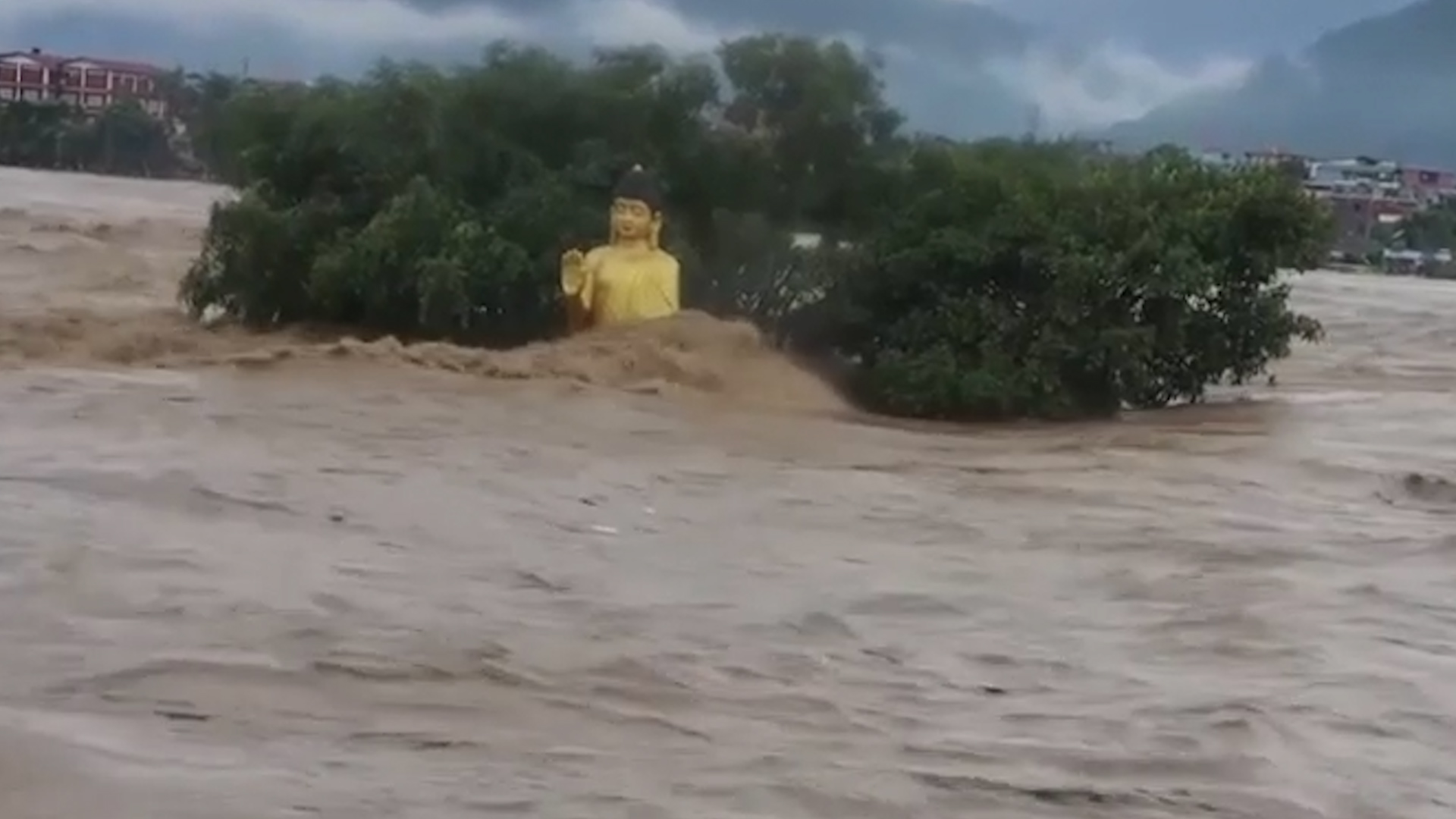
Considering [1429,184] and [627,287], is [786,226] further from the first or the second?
[1429,184]

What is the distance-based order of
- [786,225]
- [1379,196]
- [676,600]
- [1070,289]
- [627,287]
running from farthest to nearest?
[1379,196], [786,225], [627,287], [1070,289], [676,600]

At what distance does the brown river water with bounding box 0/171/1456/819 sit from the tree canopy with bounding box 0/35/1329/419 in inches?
36.8

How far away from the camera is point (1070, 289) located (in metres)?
18.0

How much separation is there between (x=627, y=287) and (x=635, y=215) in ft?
1.78

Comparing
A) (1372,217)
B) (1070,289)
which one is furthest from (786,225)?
(1372,217)

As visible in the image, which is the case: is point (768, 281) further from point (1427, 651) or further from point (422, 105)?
point (1427, 651)

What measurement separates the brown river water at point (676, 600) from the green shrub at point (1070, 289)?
68 cm

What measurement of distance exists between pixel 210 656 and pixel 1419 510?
26.9ft

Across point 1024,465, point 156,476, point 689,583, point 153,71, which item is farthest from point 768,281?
Result: point 153,71

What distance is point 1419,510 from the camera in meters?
13.7

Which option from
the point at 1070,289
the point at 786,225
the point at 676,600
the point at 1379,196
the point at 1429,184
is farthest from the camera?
the point at 1429,184

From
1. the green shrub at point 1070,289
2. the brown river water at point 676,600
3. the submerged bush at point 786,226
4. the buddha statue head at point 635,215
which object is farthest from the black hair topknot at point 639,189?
the green shrub at point 1070,289

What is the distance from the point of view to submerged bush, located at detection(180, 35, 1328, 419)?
18.3 metres

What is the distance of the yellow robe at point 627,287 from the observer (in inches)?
715
